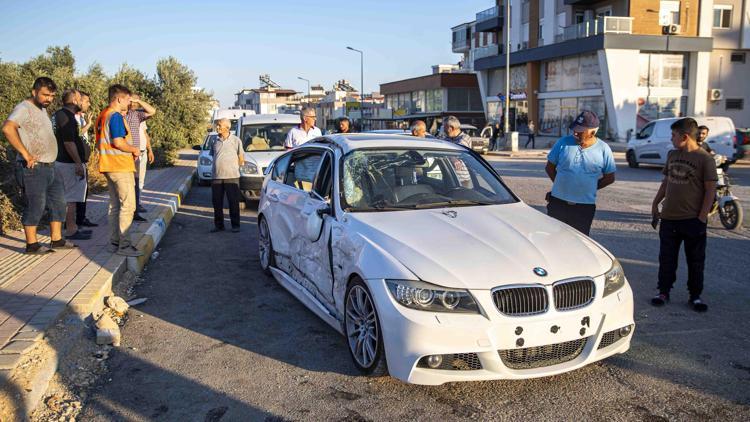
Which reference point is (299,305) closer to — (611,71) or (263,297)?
(263,297)

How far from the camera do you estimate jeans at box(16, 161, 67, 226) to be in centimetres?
676

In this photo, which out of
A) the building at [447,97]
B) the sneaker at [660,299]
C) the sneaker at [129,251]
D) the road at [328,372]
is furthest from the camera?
the building at [447,97]

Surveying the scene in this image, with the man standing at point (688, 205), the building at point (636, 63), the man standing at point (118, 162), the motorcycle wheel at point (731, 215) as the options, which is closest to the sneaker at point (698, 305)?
the man standing at point (688, 205)

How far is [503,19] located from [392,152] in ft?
165

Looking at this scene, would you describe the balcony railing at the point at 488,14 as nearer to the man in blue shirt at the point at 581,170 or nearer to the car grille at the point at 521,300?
the man in blue shirt at the point at 581,170

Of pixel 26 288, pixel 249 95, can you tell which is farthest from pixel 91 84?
pixel 249 95

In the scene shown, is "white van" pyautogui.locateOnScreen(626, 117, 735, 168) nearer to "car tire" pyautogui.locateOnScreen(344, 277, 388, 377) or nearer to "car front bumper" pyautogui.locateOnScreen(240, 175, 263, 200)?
"car front bumper" pyautogui.locateOnScreen(240, 175, 263, 200)

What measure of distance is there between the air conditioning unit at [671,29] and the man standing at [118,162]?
120ft

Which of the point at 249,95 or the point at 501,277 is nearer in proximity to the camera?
the point at 501,277

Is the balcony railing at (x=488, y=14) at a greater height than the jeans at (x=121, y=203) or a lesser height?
greater

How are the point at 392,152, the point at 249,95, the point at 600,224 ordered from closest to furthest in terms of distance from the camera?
the point at 392,152, the point at 600,224, the point at 249,95

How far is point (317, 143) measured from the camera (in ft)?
20.2

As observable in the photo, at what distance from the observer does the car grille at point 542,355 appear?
146 inches

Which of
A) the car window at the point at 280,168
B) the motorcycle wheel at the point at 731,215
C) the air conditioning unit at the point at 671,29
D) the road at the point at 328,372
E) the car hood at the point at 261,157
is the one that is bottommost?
the road at the point at 328,372
